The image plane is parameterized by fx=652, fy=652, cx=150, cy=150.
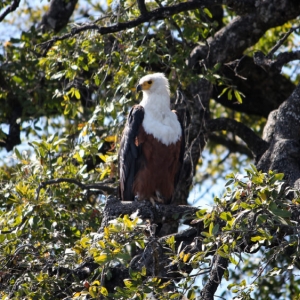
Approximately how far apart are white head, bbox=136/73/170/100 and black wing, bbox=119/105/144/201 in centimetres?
22

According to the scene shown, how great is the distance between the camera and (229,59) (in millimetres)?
6051

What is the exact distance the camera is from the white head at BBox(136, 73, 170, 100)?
5.48 meters

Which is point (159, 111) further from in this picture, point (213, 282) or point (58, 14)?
point (213, 282)

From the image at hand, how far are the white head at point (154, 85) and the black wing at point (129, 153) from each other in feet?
0.72

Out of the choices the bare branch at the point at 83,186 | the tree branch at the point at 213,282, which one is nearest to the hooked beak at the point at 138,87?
the bare branch at the point at 83,186

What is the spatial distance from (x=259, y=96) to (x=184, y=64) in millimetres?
1342

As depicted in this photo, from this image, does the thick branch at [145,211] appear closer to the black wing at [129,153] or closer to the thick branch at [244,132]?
the black wing at [129,153]

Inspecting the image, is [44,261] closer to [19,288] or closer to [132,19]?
[19,288]

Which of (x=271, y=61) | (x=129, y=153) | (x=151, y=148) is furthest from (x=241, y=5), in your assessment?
(x=129, y=153)

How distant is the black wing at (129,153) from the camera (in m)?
5.26

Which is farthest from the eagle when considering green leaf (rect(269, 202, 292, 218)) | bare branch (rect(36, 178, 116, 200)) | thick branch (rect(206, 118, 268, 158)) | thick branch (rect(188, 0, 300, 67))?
green leaf (rect(269, 202, 292, 218))

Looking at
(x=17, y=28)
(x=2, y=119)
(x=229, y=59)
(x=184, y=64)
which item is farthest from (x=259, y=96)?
(x=17, y=28)

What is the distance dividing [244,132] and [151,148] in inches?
32.0

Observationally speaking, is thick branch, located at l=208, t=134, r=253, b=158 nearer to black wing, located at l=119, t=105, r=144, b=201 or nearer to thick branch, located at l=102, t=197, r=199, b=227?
black wing, located at l=119, t=105, r=144, b=201
